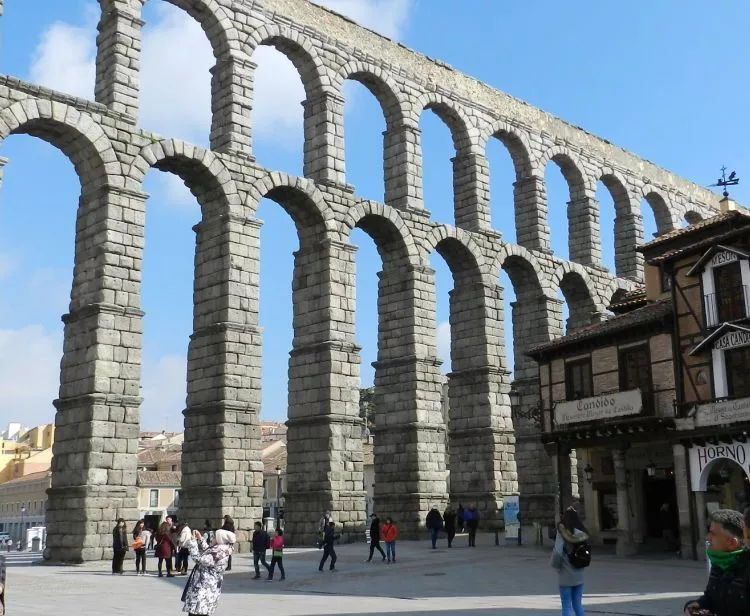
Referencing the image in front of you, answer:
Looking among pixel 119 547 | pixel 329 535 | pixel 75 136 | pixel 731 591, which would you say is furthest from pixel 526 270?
pixel 731 591

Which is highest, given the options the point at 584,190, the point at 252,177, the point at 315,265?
the point at 584,190

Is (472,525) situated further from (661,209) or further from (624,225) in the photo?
(661,209)

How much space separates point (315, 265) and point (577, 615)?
2436 cm

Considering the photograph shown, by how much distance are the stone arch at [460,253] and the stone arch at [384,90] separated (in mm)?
5324

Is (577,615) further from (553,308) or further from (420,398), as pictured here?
(553,308)

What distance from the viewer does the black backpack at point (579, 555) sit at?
12.1 metres

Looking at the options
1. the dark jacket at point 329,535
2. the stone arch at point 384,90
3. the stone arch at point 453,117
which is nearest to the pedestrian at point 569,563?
the dark jacket at point 329,535

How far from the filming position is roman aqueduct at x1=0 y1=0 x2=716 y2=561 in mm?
28141

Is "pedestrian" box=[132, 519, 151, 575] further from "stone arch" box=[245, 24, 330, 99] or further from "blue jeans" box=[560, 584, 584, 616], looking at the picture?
"stone arch" box=[245, 24, 330, 99]

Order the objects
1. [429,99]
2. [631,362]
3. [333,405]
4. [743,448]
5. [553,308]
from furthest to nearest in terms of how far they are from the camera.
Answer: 1. [553,308]
2. [429,99]
3. [333,405]
4. [631,362]
5. [743,448]

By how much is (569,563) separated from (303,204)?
25.1 meters

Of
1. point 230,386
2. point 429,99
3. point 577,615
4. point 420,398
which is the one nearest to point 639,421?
point 420,398

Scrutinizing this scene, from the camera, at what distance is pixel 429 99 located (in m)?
41.6

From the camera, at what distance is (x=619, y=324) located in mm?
29734
